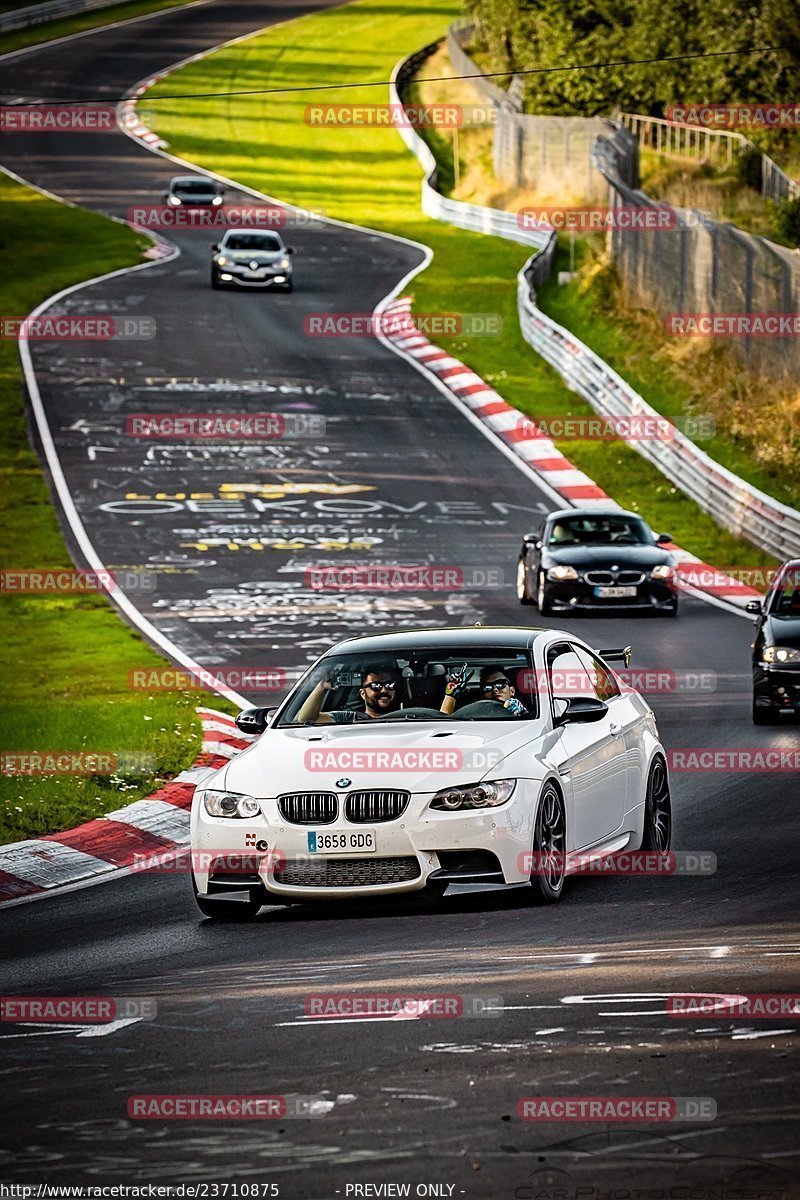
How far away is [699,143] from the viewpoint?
58469 mm

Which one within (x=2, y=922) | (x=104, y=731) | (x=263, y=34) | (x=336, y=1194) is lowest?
(x=263, y=34)

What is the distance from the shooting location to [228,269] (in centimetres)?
5231

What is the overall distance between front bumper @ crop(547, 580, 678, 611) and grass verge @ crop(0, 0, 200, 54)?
80.2 metres

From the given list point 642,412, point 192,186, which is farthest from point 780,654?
point 192,186

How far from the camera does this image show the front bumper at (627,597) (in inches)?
1009

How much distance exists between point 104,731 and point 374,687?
263 inches

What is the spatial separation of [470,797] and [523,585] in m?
15.6

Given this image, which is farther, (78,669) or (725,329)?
(725,329)

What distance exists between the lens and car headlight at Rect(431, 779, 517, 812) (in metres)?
11.1

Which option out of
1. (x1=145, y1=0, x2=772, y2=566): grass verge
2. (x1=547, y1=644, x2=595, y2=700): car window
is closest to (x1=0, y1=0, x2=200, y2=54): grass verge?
(x1=145, y1=0, x2=772, y2=566): grass verge

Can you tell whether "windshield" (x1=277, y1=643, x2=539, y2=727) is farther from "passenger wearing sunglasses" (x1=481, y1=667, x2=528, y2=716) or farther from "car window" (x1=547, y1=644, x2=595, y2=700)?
"car window" (x1=547, y1=644, x2=595, y2=700)

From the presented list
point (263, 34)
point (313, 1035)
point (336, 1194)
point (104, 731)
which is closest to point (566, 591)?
point (104, 731)

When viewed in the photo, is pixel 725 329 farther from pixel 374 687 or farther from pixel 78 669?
pixel 374 687

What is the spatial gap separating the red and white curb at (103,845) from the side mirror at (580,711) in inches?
119
